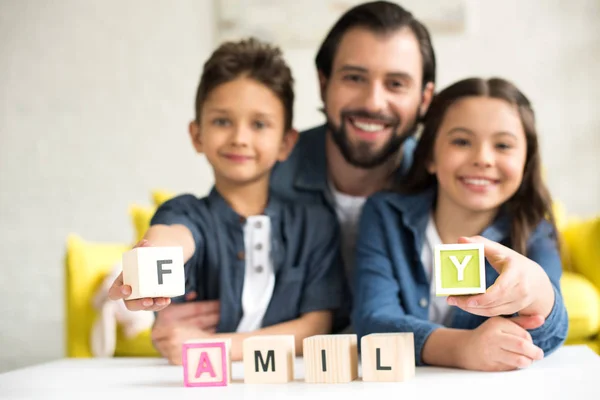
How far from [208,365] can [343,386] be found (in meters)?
0.21

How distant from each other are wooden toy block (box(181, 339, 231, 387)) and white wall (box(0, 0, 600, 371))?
8.92ft

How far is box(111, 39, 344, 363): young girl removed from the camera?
5.32 ft

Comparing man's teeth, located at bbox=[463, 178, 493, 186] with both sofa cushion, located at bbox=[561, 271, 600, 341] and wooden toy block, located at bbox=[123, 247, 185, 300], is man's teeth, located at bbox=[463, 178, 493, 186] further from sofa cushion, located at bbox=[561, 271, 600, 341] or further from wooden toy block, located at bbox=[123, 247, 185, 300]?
sofa cushion, located at bbox=[561, 271, 600, 341]

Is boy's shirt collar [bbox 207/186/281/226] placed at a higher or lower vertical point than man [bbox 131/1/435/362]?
lower

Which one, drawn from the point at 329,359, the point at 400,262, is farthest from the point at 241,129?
the point at 329,359

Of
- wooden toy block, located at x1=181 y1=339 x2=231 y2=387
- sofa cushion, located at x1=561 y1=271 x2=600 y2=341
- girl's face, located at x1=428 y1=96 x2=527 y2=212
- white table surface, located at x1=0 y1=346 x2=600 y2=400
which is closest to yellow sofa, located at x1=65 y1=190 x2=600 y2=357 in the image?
sofa cushion, located at x1=561 y1=271 x2=600 y2=341

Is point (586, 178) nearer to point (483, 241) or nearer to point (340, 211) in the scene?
point (340, 211)

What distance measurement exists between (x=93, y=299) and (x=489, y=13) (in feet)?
8.05

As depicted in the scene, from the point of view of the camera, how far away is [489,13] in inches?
148

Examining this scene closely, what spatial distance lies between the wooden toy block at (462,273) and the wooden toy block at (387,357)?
0.37 feet

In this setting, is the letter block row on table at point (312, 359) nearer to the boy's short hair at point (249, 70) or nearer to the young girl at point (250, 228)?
the young girl at point (250, 228)

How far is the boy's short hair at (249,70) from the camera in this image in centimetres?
169

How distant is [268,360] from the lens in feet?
3.76

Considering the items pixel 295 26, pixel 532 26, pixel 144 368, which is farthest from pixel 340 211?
pixel 532 26
